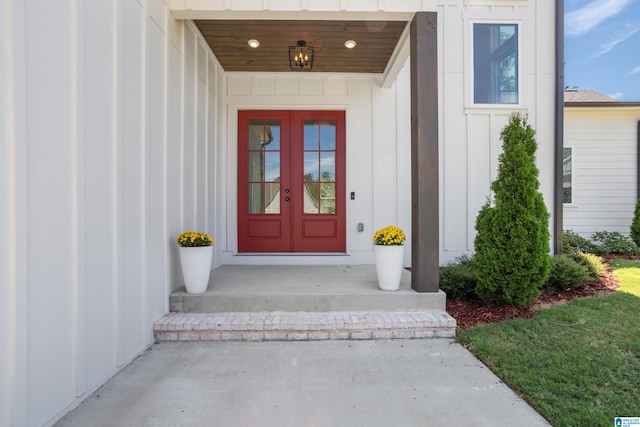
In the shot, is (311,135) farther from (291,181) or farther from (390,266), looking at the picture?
(390,266)

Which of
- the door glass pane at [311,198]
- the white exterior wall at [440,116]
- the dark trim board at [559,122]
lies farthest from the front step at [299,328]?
the dark trim board at [559,122]

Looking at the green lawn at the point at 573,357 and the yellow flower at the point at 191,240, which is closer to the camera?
the green lawn at the point at 573,357

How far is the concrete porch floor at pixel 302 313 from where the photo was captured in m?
2.83

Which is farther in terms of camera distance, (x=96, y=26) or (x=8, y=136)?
(x=96, y=26)

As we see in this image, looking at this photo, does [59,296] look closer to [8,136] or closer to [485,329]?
[8,136]

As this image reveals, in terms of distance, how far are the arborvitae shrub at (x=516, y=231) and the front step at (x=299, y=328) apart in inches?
30.8

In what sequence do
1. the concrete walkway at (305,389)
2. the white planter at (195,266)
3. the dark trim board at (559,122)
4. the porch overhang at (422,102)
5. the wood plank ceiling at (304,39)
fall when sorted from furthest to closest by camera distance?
the dark trim board at (559,122), the wood plank ceiling at (304,39), the porch overhang at (422,102), the white planter at (195,266), the concrete walkway at (305,389)

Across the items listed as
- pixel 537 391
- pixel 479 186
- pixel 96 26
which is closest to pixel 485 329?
pixel 537 391

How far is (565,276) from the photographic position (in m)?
3.86

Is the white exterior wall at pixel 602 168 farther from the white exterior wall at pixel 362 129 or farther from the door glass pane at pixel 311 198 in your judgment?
the door glass pane at pixel 311 198

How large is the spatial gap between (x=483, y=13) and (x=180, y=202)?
504 cm

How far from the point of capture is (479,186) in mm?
4953

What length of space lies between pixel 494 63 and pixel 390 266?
12.5 ft

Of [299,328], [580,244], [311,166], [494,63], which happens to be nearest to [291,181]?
[311,166]
